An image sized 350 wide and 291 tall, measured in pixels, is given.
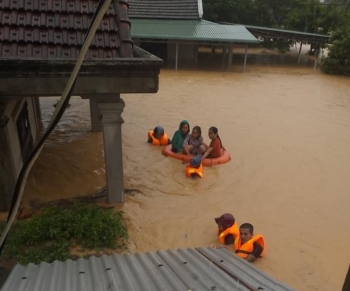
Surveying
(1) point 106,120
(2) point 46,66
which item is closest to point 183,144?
(1) point 106,120

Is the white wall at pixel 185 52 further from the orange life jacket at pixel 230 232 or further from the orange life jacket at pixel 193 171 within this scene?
the orange life jacket at pixel 230 232

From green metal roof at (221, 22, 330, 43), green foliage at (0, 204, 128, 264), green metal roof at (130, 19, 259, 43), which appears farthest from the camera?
green metal roof at (221, 22, 330, 43)

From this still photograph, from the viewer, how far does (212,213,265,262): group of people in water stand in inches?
184

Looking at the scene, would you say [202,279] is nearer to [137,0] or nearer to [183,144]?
[183,144]

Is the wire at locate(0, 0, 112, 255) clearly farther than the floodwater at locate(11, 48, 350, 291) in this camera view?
No

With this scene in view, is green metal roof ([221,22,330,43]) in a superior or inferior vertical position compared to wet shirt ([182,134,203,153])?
superior

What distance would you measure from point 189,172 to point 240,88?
9.84 m

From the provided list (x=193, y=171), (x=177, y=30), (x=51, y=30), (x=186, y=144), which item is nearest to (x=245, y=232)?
(x=193, y=171)

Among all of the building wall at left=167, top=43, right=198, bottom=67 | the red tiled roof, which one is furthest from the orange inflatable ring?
the building wall at left=167, top=43, right=198, bottom=67

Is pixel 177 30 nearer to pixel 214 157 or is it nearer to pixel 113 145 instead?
pixel 214 157

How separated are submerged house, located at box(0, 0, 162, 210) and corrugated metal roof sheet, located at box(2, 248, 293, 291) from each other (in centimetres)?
229

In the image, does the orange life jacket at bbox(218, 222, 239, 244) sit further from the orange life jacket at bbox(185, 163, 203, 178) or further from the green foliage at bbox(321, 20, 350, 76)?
the green foliage at bbox(321, 20, 350, 76)

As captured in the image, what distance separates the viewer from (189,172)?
718 centimetres

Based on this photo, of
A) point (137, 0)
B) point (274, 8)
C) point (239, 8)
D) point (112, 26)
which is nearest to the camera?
point (112, 26)
